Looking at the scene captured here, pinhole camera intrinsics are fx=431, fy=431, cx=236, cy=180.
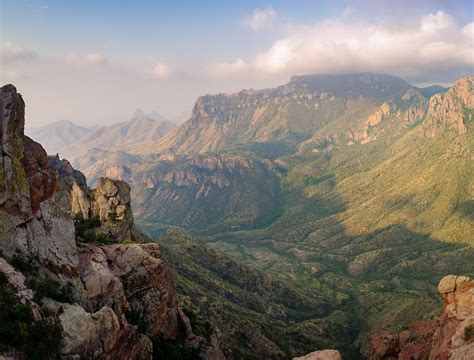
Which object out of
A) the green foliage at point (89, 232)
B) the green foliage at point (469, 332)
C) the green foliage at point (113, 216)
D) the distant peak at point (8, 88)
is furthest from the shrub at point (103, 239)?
the green foliage at point (469, 332)

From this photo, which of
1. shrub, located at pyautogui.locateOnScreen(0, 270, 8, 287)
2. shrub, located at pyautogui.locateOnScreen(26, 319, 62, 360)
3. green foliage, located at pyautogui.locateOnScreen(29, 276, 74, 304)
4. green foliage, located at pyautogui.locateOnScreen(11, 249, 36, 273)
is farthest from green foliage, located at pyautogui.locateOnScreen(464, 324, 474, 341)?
shrub, located at pyautogui.locateOnScreen(0, 270, 8, 287)

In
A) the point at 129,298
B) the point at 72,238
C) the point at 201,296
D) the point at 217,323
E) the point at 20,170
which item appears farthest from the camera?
the point at 201,296

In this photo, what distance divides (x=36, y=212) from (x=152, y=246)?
28928mm

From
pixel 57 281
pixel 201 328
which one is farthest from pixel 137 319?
pixel 201 328

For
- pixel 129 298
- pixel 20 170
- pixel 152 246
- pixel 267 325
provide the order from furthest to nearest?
pixel 267 325, pixel 152 246, pixel 129 298, pixel 20 170

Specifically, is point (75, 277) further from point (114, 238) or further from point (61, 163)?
point (61, 163)

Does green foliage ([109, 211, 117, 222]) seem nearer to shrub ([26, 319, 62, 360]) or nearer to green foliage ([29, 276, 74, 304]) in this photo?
green foliage ([29, 276, 74, 304])

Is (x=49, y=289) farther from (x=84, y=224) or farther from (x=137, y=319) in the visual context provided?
(x=84, y=224)

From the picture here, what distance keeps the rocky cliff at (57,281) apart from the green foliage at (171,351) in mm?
236

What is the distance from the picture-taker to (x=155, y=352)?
66938 millimetres

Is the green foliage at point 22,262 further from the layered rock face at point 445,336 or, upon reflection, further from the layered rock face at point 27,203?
the layered rock face at point 445,336

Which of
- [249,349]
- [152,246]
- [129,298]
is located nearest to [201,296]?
[249,349]

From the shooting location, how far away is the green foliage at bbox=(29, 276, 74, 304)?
159ft

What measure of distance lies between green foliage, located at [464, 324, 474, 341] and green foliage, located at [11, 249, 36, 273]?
196 feet
